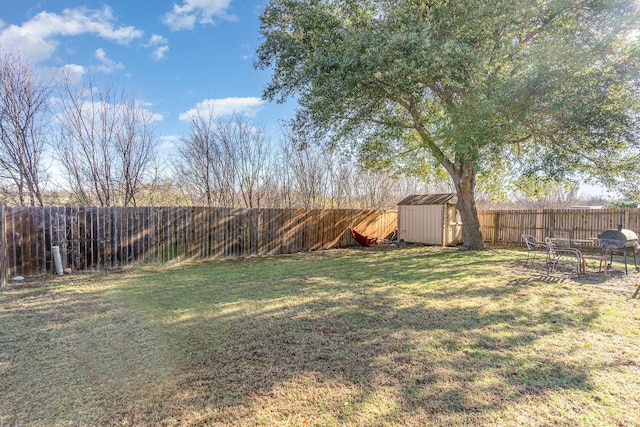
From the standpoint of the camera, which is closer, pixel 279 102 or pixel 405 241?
pixel 279 102

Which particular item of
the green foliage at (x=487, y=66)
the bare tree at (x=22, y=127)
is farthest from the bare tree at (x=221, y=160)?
the bare tree at (x=22, y=127)

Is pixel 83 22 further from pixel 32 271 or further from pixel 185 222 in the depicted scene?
pixel 32 271

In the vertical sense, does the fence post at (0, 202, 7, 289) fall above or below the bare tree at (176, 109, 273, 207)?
below

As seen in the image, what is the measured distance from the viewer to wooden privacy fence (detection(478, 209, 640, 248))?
10230 millimetres

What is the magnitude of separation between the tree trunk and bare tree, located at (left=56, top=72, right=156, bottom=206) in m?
9.69

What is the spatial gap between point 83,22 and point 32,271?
19.6 feet

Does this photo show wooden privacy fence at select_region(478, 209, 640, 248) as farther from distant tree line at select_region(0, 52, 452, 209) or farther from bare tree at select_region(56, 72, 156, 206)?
bare tree at select_region(56, 72, 156, 206)

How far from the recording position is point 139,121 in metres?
9.05

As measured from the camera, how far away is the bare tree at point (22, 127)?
7.31 m

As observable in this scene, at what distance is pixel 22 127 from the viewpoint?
24.9ft

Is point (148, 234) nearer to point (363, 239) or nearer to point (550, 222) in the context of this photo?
point (363, 239)

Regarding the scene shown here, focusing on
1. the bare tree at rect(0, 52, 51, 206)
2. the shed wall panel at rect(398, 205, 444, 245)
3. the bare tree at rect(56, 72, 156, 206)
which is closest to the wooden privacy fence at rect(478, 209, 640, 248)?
the shed wall panel at rect(398, 205, 444, 245)

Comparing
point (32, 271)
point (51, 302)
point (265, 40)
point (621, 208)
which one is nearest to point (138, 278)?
point (51, 302)

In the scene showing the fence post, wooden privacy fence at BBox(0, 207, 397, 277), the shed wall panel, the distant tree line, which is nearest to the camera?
the fence post
